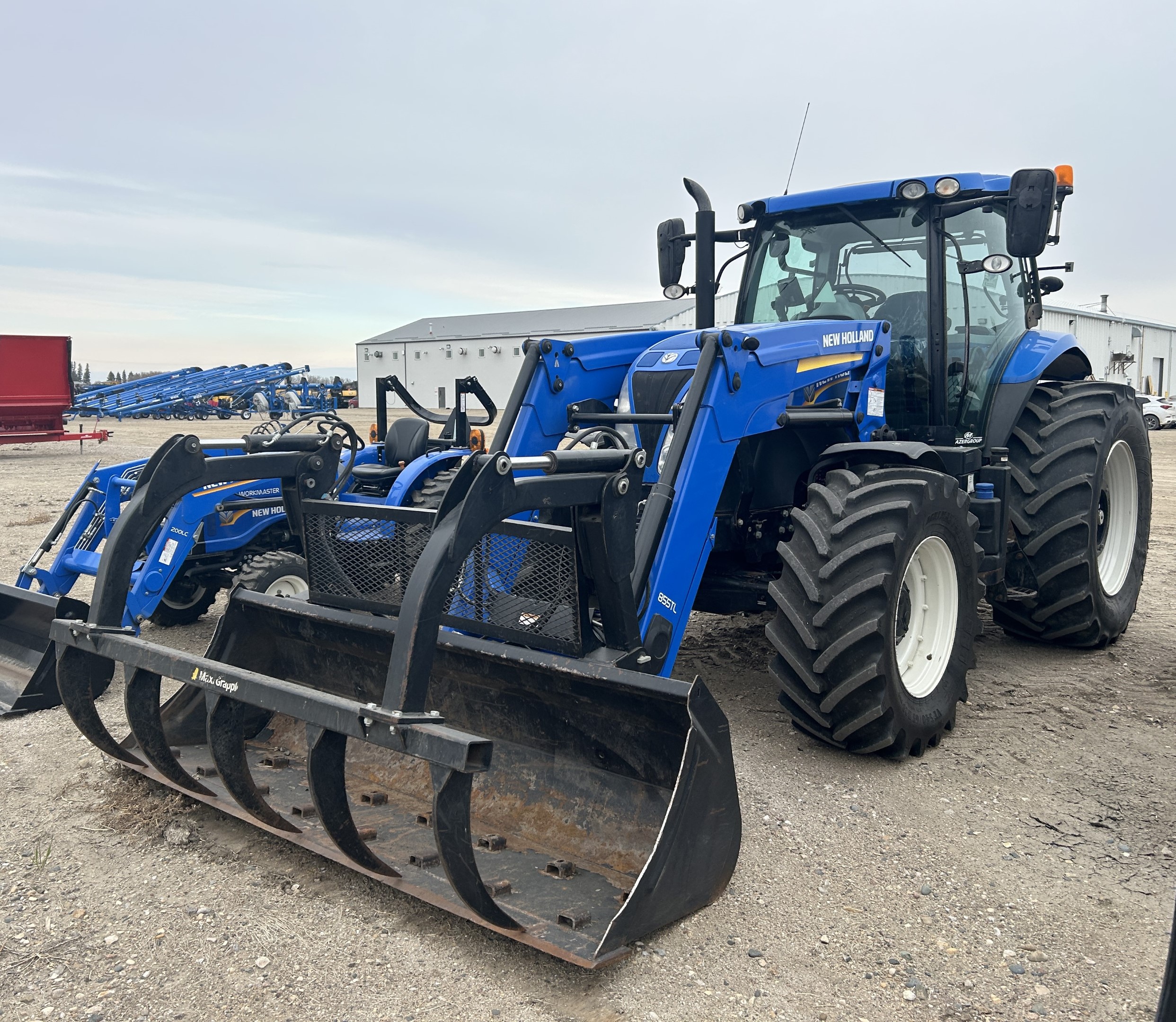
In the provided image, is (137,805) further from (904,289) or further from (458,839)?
(904,289)

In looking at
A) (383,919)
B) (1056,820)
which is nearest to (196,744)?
(383,919)

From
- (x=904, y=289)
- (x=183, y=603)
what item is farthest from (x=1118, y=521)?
(x=183, y=603)

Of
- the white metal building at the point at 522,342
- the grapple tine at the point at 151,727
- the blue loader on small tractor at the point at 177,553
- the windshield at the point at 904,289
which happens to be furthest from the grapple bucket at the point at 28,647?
the white metal building at the point at 522,342

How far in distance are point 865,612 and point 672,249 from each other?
2.65m

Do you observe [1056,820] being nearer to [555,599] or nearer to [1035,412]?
[555,599]

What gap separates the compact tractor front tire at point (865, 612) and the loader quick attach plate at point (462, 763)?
93 cm

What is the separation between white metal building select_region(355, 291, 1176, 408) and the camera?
3825 centimetres

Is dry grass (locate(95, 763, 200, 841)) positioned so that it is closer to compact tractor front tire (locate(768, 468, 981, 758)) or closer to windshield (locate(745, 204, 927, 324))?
compact tractor front tire (locate(768, 468, 981, 758))

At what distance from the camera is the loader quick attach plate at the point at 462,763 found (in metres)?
2.74

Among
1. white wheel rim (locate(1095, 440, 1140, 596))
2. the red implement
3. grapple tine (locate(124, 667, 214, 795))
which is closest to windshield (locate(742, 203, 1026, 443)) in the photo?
white wheel rim (locate(1095, 440, 1140, 596))

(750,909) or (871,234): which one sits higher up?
(871,234)

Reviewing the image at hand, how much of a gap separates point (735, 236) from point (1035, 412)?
1.98 meters

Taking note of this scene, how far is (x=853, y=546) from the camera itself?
3941 millimetres

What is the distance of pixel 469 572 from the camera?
3.72 m
